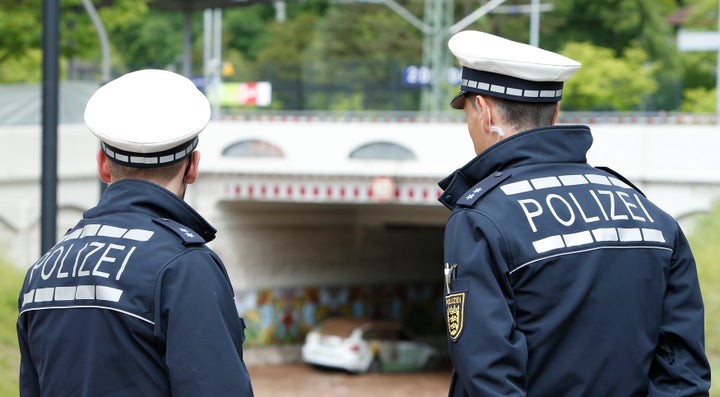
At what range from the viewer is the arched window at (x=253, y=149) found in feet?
→ 71.2

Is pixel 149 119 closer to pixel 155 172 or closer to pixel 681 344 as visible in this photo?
pixel 155 172

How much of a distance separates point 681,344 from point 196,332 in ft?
4.14

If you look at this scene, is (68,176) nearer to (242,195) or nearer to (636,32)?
(242,195)

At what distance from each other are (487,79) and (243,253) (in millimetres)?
21300

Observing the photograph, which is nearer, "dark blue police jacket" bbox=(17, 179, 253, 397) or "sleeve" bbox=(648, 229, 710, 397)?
"dark blue police jacket" bbox=(17, 179, 253, 397)

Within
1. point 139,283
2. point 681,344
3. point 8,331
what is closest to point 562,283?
point 681,344

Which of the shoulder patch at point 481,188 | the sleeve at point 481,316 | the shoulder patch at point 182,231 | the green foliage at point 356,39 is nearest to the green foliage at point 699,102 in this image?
the green foliage at point 356,39

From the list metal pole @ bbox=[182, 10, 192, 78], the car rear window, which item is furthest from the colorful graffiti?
metal pole @ bbox=[182, 10, 192, 78]

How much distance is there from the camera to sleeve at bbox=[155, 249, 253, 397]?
2650mm

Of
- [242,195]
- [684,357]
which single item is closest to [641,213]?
[684,357]

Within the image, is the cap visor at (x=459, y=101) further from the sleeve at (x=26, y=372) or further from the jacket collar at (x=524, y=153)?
the sleeve at (x=26, y=372)

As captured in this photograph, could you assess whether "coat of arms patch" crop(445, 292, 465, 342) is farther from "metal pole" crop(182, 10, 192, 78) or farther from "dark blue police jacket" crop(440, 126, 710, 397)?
"metal pole" crop(182, 10, 192, 78)

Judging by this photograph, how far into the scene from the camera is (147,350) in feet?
8.96

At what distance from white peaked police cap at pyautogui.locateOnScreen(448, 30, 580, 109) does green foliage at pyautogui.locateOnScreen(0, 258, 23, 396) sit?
38.0 ft
